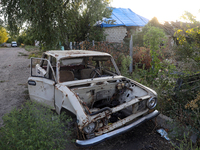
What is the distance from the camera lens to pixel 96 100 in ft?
11.5

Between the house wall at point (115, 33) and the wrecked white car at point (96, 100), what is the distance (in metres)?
12.9

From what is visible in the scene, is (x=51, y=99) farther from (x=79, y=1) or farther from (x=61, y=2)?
(x=79, y=1)

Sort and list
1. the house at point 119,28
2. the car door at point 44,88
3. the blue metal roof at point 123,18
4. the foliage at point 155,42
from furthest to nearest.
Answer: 1. the blue metal roof at point 123,18
2. the house at point 119,28
3. the foliage at point 155,42
4. the car door at point 44,88

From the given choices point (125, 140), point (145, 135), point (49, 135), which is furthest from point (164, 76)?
point (49, 135)

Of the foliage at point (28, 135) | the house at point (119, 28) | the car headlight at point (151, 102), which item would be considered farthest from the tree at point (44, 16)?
the house at point (119, 28)

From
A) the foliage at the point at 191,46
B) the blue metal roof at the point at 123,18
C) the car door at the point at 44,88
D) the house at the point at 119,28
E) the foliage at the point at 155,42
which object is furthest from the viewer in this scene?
the blue metal roof at the point at 123,18

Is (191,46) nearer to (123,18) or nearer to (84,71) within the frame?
(84,71)

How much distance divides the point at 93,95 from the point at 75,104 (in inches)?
33.8

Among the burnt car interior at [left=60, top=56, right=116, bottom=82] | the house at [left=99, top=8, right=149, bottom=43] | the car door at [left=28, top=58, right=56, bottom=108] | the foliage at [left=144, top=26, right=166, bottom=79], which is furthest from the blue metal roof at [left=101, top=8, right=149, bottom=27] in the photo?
→ the car door at [left=28, top=58, right=56, bottom=108]

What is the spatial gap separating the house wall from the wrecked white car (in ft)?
42.5

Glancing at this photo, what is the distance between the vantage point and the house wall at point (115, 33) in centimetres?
1662

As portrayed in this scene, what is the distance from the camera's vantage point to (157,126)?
3.63m

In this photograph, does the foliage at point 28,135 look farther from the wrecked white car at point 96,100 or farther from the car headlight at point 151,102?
the car headlight at point 151,102

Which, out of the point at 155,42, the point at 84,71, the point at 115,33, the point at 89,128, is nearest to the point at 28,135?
the point at 89,128
